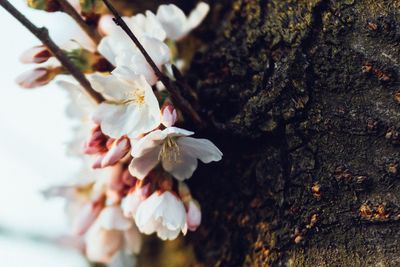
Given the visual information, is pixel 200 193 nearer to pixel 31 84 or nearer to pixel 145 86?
pixel 145 86

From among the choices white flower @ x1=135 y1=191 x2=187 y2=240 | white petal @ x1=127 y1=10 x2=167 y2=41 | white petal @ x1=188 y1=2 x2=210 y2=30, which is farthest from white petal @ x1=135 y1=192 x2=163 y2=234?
white petal @ x1=188 y1=2 x2=210 y2=30

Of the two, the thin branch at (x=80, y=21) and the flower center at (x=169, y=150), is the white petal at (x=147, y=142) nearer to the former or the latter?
the flower center at (x=169, y=150)

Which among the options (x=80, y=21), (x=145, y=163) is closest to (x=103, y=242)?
(x=145, y=163)

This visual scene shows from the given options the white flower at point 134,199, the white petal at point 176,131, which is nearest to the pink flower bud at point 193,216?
the white flower at point 134,199

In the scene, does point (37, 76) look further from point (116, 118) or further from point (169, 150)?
point (169, 150)

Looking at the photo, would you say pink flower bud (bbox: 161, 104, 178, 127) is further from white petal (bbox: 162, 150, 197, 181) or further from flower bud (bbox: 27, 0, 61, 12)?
flower bud (bbox: 27, 0, 61, 12)
